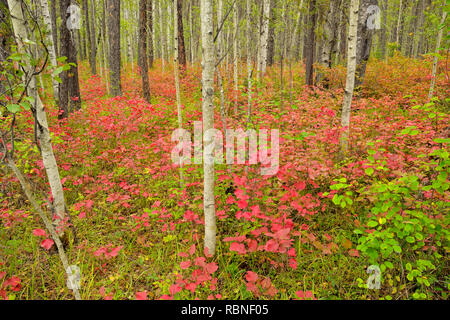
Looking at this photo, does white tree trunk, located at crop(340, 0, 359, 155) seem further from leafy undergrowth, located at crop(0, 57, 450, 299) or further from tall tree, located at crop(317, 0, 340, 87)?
tall tree, located at crop(317, 0, 340, 87)

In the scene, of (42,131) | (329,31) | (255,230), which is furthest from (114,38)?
(255,230)

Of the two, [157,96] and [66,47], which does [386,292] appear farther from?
[157,96]

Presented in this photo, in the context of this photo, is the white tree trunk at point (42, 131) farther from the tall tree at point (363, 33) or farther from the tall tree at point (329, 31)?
the tall tree at point (329, 31)

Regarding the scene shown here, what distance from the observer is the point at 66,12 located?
650 cm

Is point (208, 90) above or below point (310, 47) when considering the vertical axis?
below

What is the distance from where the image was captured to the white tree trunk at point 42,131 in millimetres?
2316

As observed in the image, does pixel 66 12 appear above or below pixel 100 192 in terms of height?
above

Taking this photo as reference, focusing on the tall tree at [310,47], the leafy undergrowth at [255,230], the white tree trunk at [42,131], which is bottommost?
the leafy undergrowth at [255,230]

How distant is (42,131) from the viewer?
2645 millimetres

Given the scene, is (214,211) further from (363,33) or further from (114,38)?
(114,38)

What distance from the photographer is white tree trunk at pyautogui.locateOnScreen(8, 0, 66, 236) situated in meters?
2.32

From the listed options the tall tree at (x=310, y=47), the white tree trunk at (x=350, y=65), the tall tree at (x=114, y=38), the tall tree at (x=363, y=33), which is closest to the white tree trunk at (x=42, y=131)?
the white tree trunk at (x=350, y=65)
